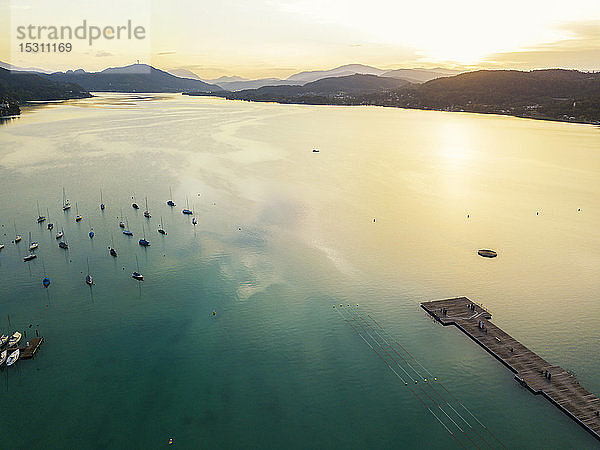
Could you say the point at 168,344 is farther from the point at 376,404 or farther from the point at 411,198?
the point at 411,198

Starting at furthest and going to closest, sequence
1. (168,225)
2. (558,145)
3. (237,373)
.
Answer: (558,145) < (168,225) < (237,373)

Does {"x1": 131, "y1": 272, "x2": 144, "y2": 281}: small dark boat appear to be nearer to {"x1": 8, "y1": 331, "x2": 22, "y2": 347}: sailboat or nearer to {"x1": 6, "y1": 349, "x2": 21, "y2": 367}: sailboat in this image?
{"x1": 8, "y1": 331, "x2": 22, "y2": 347}: sailboat

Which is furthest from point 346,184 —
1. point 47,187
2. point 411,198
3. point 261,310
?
point 47,187

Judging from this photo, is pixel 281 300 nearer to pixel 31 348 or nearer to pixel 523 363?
pixel 31 348

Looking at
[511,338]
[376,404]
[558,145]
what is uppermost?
[558,145]

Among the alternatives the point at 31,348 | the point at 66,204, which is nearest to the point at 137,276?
the point at 31,348

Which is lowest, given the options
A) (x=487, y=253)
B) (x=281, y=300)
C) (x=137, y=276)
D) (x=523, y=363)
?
(x=523, y=363)

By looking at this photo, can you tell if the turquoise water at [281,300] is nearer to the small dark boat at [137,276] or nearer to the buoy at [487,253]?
the small dark boat at [137,276]
